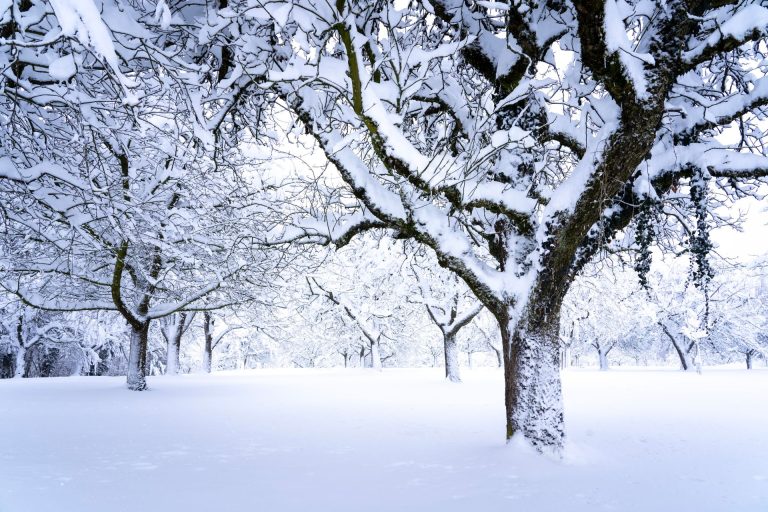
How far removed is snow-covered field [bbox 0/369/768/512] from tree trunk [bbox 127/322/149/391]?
348 centimetres

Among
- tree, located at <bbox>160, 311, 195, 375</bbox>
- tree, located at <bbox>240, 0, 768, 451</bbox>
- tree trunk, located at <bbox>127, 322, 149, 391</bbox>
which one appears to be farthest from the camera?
tree, located at <bbox>160, 311, 195, 375</bbox>

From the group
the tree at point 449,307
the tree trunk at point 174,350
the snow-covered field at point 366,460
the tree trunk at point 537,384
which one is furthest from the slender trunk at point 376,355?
the tree trunk at point 537,384

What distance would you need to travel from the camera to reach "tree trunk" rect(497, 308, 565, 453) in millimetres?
5242

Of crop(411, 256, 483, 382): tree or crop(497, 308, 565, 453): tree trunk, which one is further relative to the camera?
crop(411, 256, 483, 382): tree

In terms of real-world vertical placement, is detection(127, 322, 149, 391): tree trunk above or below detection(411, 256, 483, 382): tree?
below

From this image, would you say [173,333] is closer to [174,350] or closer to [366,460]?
[174,350]

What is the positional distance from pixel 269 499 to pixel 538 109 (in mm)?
5167

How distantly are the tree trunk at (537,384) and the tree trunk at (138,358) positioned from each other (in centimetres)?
1119

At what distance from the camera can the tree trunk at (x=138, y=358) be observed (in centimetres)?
1312

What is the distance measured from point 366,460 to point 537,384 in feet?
6.97

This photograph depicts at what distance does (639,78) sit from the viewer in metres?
4.12

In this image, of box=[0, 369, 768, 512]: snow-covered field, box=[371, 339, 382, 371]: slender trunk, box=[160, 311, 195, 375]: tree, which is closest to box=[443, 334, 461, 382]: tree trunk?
box=[371, 339, 382, 371]: slender trunk

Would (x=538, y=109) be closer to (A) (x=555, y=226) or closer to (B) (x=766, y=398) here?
(A) (x=555, y=226)

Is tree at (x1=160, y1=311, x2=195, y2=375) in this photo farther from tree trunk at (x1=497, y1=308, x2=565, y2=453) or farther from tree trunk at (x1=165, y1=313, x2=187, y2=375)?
tree trunk at (x1=497, y1=308, x2=565, y2=453)
